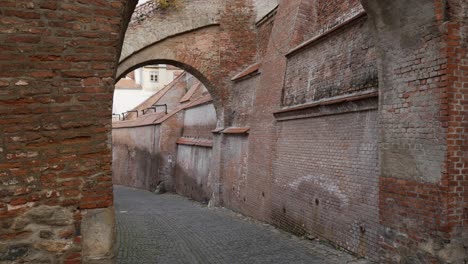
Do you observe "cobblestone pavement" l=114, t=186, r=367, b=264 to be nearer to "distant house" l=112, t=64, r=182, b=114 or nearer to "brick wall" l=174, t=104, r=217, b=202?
"brick wall" l=174, t=104, r=217, b=202

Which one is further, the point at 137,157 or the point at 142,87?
the point at 142,87

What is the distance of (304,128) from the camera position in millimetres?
10031

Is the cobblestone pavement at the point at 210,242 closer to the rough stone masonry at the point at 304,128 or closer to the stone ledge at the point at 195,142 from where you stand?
the rough stone masonry at the point at 304,128

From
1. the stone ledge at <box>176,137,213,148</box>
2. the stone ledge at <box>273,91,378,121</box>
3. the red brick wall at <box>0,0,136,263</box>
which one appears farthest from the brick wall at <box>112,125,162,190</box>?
the red brick wall at <box>0,0,136,263</box>

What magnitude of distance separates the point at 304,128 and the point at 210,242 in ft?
11.2

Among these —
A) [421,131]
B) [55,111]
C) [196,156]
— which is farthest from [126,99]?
[55,111]

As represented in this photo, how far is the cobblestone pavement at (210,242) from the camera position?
8.13m

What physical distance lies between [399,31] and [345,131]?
7.87 ft

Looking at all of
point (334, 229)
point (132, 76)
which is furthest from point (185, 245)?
point (132, 76)

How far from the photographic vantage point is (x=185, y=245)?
948cm

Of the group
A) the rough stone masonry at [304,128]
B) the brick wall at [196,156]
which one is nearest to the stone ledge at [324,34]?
the rough stone masonry at [304,128]

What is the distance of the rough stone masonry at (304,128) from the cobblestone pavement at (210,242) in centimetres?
50

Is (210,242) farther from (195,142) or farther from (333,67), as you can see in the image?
(195,142)

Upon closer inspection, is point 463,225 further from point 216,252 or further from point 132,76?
point 132,76
